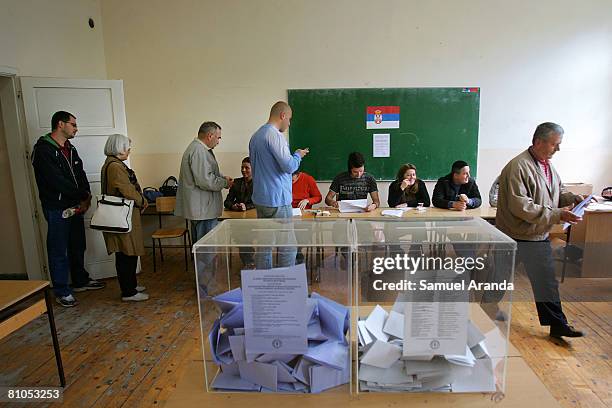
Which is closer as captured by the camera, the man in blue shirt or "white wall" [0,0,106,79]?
the man in blue shirt

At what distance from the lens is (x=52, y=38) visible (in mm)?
3980

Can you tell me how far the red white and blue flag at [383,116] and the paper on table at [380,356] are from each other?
4.10 metres

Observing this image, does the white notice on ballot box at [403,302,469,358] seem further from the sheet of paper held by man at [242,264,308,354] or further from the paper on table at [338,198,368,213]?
the paper on table at [338,198,368,213]

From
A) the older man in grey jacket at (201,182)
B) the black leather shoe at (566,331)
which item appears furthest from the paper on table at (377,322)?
the older man in grey jacket at (201,182)

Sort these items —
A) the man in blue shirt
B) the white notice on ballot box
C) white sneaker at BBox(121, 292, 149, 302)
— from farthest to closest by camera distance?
1. white sneaker at BBox(121, 292, 149, 302)
2. the man in blue shirt
3. the white notice on ballot box

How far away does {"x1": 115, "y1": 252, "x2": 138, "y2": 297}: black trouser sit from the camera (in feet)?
11.3

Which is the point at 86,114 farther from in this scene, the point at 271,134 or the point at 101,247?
the point at 271,134

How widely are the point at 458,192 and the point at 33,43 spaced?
4256mm

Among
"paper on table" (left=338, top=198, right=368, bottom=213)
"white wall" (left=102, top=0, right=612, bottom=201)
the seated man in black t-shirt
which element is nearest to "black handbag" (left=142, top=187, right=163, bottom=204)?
"white wall" (left=102, top=0, right=612, bottom=201)

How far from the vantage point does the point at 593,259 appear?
391 centimetres

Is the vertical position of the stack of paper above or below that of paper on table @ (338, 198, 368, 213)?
below

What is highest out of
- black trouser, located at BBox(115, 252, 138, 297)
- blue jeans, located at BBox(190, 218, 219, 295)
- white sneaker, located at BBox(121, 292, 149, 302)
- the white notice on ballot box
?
blue jeans, located at BBox(190, 218, 219, 295)

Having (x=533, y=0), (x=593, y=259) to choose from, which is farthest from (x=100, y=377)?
(x=533, y=0)

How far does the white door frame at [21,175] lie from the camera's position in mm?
3598
